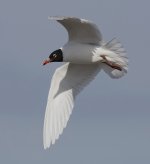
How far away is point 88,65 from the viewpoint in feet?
46.7

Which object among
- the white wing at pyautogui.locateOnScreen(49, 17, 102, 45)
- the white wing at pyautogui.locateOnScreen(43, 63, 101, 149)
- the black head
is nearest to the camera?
A: the white wing at pyautogui.locateOnScreen(49, 17, 102, 45)

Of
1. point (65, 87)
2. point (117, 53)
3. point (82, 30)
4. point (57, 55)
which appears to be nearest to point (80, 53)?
point (82, 30)

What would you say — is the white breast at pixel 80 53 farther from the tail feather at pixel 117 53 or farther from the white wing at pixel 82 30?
the tail feather at pixel 117 53

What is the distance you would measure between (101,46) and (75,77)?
1.16 meters

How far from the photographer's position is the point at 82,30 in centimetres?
1328

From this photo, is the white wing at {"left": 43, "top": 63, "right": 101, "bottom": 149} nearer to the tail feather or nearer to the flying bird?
the flying bird

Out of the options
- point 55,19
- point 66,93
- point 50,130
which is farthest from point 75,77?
point 55,19

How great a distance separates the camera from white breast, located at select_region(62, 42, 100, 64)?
13.3m

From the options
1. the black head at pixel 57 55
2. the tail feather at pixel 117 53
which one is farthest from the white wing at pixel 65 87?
the tail feather at pixel 117 53

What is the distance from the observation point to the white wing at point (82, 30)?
1273 centimetres

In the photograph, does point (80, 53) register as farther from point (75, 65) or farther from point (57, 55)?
point (75, 65)

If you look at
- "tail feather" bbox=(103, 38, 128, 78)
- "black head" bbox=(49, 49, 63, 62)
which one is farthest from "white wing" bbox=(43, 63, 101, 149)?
"tail feather" bbox=(103, 38, 128, 78)

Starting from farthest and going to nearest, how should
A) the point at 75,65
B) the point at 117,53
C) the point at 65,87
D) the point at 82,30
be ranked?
1. the point at 65,87
2. the point at 75,65
3. the point at 117,53
4. the point at 82,30

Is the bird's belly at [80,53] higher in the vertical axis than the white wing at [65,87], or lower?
higher
